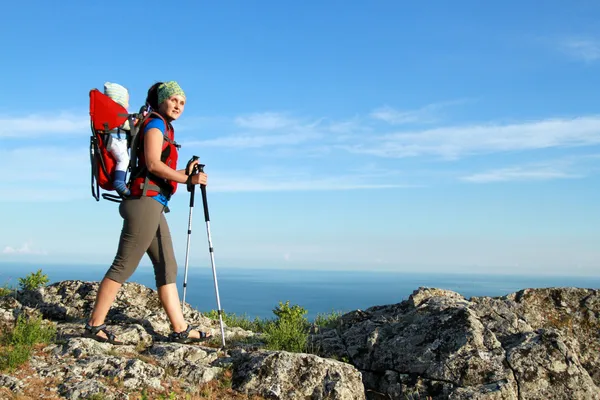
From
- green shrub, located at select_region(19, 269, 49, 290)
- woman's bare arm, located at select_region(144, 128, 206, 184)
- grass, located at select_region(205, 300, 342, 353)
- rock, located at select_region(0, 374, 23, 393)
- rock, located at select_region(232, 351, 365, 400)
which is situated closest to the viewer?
rock, located at select_region(0, 374, 23, 393)

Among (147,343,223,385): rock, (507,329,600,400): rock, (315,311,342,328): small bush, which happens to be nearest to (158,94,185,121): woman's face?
(147,343,223,385): rock

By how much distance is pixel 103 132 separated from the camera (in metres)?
7.46

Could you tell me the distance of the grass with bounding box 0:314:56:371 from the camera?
22.2 ft

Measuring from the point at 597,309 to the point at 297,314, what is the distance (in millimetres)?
5172

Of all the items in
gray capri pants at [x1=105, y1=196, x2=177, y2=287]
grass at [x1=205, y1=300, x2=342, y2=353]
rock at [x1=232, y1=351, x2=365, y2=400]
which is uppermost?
gray capri pants at [x1=105, y1=196, x2=177, y2=287]

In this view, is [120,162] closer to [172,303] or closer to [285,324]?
[172,303]

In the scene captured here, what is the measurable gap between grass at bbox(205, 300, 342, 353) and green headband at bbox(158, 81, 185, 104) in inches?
158

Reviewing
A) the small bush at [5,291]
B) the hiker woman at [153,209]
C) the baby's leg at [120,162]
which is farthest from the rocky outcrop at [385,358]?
the baby's leg at [120,162]

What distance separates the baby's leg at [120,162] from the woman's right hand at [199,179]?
36.5 inches

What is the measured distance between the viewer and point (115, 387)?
250 inches

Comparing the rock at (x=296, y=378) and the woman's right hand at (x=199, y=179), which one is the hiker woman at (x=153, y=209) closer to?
the woman's right hand at (x=199, y=179)

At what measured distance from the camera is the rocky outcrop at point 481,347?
23.5 feet

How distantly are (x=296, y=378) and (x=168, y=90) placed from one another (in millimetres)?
4415

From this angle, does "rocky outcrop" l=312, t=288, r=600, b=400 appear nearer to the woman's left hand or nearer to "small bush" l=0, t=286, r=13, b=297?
the woman's left hand
